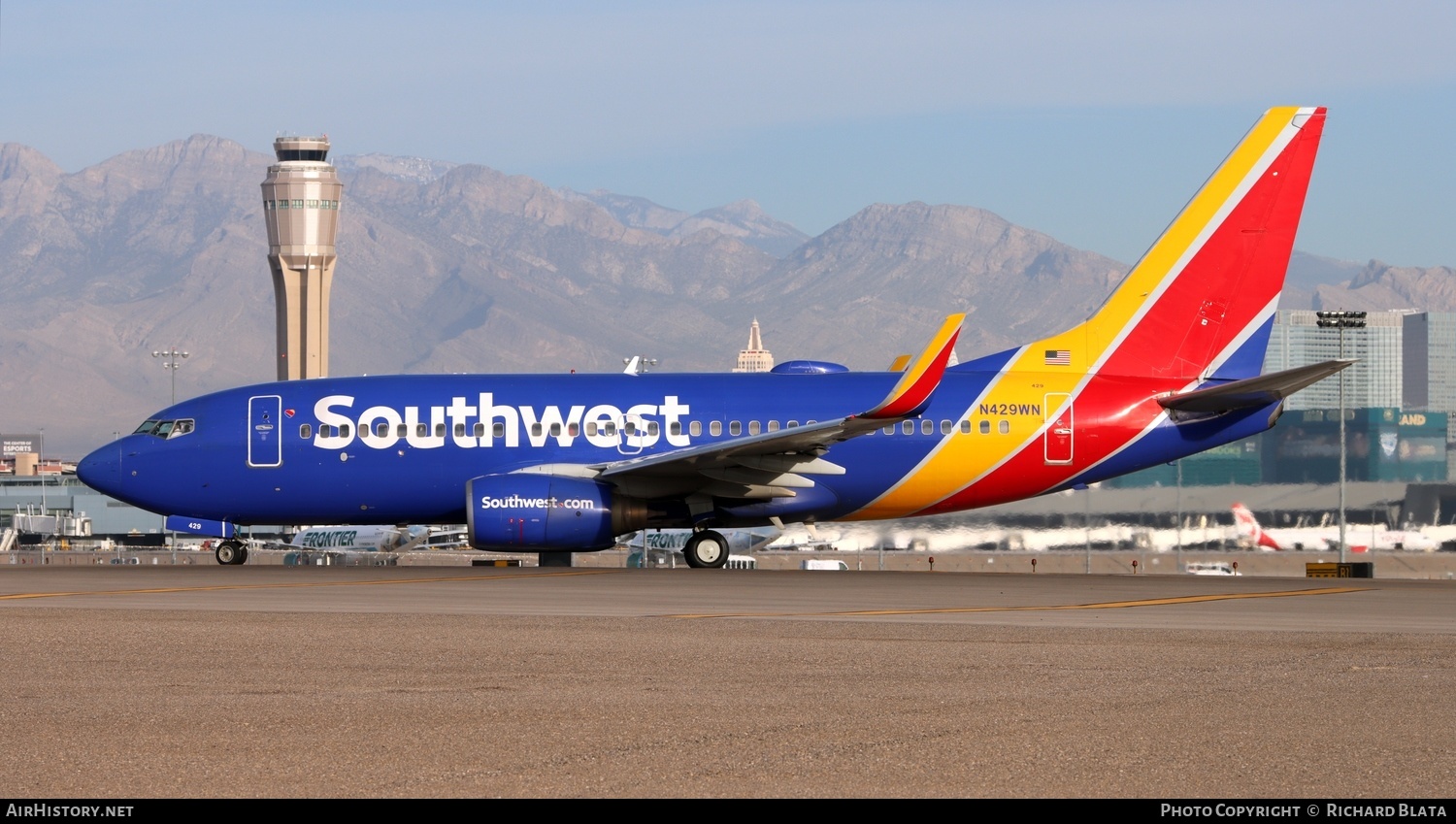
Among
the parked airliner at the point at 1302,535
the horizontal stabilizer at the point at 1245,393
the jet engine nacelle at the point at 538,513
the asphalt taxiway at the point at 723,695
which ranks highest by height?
the horizontal stabilizer at the point at 1245,393

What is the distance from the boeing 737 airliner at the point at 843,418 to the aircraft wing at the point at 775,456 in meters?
0.09

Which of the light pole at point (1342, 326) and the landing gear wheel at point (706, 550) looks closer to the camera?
the landing gear wheel at point (706, 550)

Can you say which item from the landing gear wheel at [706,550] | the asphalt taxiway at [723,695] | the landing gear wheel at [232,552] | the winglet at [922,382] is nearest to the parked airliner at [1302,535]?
the landing gear wheel at [706,550]

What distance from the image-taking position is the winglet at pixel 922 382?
27.8 m

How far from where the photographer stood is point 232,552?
1298 inches

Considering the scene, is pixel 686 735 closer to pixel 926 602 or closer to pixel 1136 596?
pixel 926 602

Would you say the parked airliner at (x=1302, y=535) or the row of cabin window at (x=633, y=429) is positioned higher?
the row of cabin window at (x=633, y=429)

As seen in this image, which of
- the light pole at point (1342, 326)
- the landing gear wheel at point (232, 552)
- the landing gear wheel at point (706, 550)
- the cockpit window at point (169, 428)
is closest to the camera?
the landing gear wheel at point (706, 550)

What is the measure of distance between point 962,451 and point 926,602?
8650 millimetres

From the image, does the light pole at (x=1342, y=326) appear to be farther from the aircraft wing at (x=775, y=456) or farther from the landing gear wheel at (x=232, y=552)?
the landing gear wheel at (x=232, y=552)

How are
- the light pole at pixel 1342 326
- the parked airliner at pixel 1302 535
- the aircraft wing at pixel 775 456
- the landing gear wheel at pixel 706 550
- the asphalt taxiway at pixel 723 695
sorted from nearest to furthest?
the asphalt taxiway at pixel 723 695
the aircraft wing at pixel 775 456
the landing gear wheel at pixel 706 550
the light pole at pixel 1342 326
the parked airliner at pixel 1302 535
